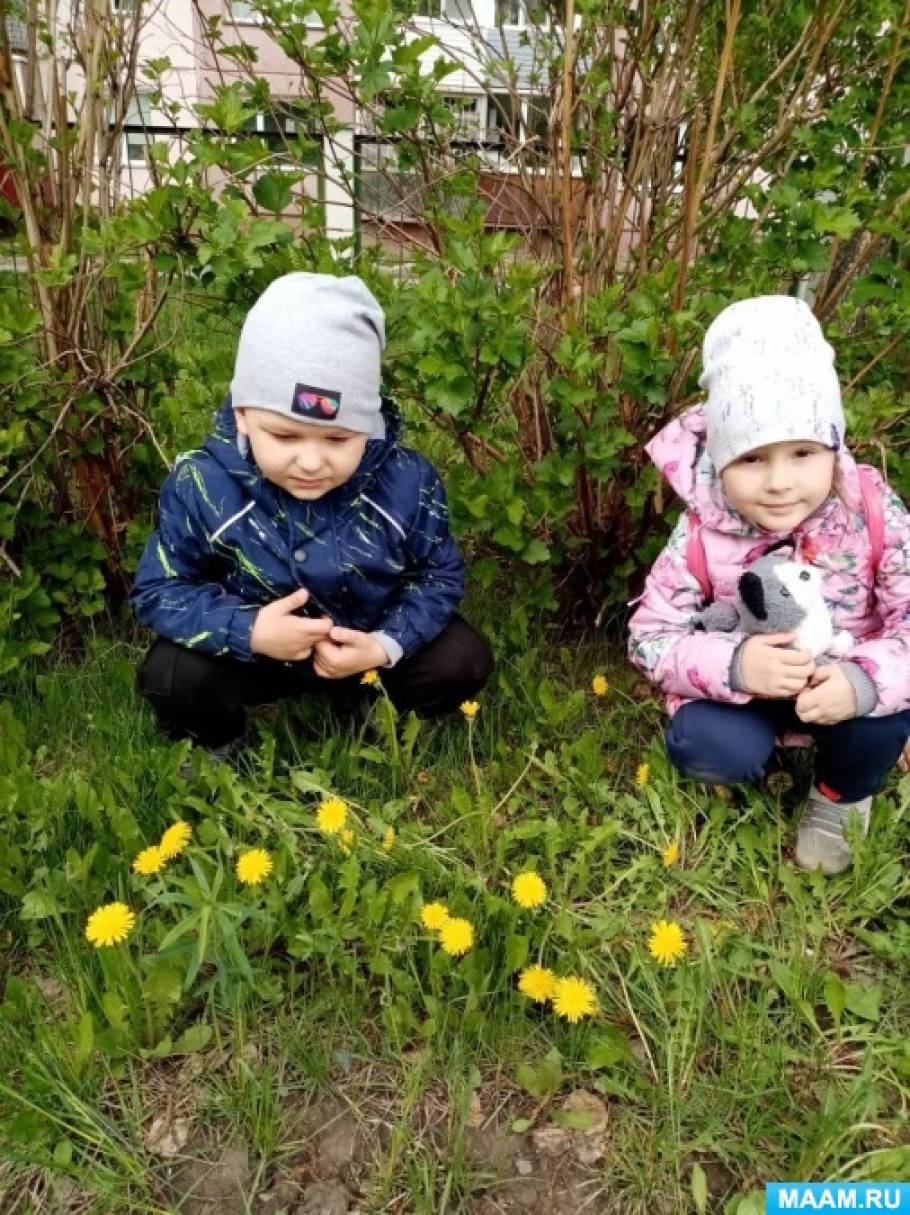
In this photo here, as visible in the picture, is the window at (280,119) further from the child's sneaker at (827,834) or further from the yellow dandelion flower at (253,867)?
the child's sneaker at (827,834)

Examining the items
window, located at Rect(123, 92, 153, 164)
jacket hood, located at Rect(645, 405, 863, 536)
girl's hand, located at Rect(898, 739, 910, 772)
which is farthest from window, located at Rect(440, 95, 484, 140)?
girl's hand, located at Rect(898, 739, 910, 772)

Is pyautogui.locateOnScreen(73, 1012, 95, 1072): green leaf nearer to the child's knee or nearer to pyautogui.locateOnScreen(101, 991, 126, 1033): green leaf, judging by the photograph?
pyautogui.locateOnScreen(101, 991, 126, 1033): green leaf

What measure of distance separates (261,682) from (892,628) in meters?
1.31

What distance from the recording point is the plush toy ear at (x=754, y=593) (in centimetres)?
173

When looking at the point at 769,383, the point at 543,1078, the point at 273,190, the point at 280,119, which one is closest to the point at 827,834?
the point at 543,1078

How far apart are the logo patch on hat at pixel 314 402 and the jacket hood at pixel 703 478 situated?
642 millimetres

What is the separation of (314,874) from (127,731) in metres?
0.74

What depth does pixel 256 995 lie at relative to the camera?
1570mm

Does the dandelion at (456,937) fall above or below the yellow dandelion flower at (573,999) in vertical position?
above

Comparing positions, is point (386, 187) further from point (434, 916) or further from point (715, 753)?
point (434, 916)

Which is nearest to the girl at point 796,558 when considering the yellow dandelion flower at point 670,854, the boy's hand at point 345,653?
the yellow dandelion flower at point 670,854

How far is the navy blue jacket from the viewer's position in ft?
6.19

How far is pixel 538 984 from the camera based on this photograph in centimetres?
147

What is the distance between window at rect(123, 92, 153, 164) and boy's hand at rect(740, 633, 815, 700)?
73.2 inches
